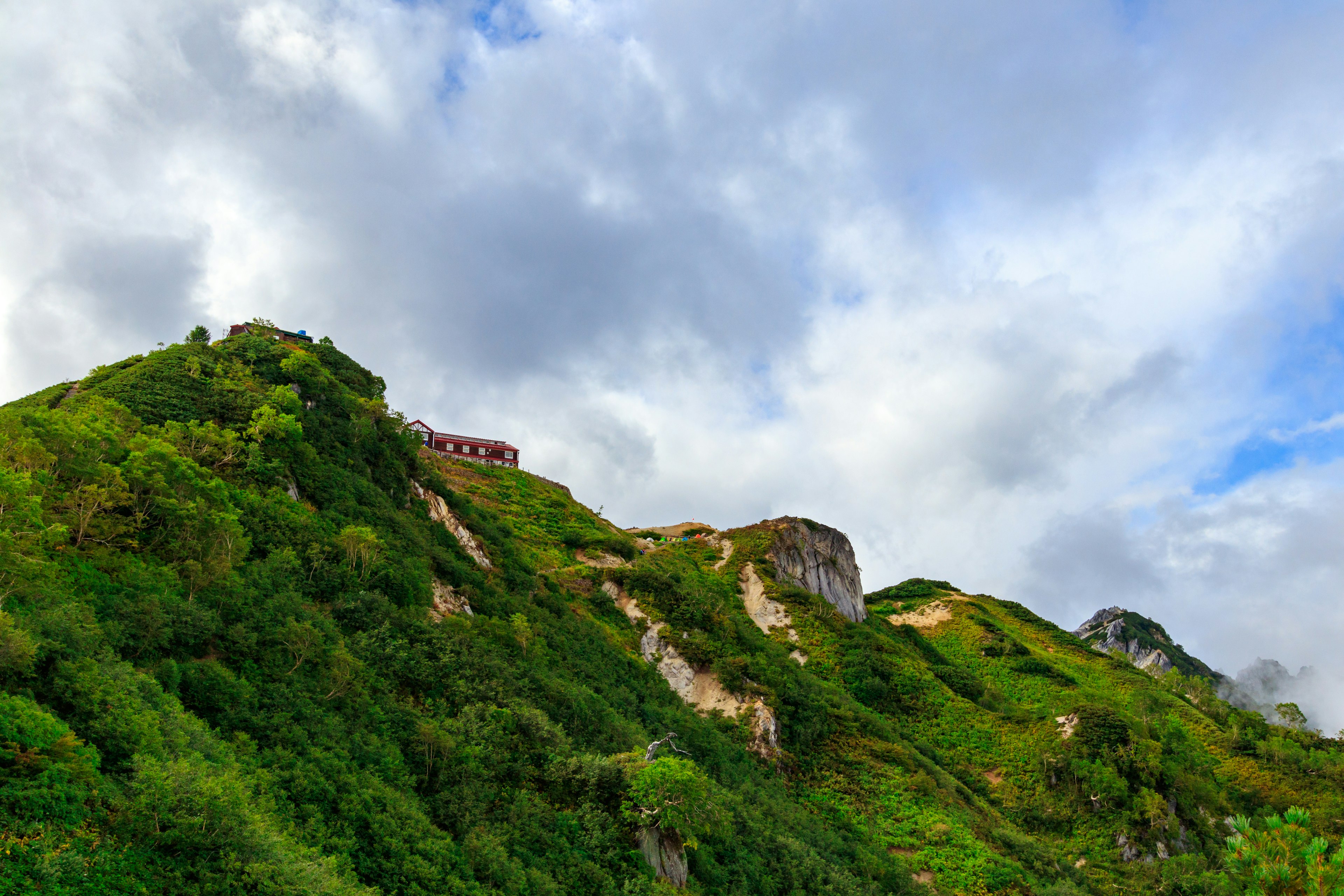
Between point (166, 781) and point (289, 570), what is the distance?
16.7 metres

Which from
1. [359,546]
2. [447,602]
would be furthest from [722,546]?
[359,546]

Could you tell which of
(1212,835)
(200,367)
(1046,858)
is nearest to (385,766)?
(200,367)

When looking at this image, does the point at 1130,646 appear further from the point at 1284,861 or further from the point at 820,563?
the point at 1284,861

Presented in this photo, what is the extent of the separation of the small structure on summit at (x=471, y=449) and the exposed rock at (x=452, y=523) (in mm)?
45092

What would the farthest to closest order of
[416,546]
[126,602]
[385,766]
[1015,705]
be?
[1015,705], [416,546], [385,766], [126,602]

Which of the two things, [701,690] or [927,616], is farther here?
[927,616]

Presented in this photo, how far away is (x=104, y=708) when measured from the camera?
1650 centimetres

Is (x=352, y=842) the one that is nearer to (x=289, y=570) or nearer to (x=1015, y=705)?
(x=289, y=570)

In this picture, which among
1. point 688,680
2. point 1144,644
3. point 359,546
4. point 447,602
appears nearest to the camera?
point 359,546

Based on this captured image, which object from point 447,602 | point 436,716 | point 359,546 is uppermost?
point 359,546

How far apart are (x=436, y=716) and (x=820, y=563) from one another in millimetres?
70334

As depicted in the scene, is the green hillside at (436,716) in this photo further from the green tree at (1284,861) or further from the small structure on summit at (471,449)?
the small structure on summit at (471,449)

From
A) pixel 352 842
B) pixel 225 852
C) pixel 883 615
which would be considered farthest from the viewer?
pixel 883 615

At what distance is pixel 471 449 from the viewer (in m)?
99.7
